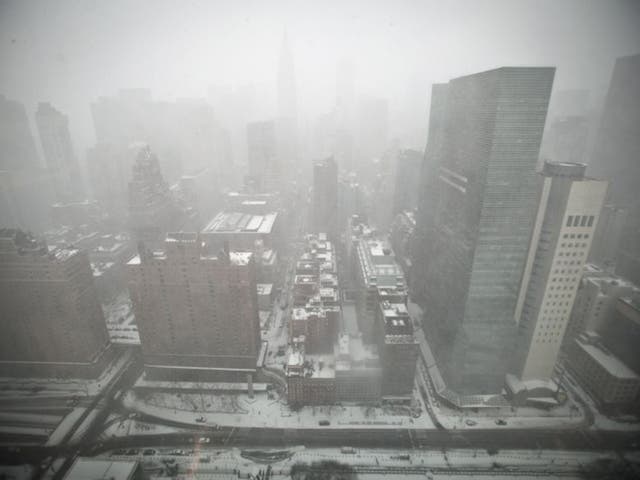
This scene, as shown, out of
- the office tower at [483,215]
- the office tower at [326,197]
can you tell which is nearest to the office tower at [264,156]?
the office tower at [326,197]

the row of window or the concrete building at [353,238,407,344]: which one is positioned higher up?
the row of window

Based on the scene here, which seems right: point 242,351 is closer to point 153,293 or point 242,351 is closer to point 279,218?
point 153,293

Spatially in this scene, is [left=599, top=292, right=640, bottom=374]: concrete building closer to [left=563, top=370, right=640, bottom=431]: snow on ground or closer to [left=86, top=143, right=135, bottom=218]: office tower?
[left=563, top=370, right=640, bottom=431]: snow on ground

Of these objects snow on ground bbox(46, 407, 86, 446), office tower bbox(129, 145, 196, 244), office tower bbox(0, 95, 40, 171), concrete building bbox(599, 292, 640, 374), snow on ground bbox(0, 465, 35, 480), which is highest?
office tower bbox(0, 95, 40, 171)

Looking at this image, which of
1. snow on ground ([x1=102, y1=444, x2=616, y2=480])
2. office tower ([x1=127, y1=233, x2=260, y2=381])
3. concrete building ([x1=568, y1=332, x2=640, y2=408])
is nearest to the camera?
snow on ground ([x1=102, y1=444, x2=616, y2=480])

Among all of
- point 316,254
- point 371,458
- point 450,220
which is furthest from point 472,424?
point 316,254

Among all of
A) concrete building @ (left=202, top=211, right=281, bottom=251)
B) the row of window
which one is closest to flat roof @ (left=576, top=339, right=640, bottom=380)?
the row of window

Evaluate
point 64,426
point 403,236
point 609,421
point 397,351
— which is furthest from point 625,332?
point 64,426
